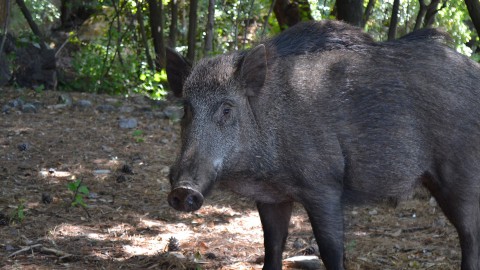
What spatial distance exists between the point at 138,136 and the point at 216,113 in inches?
168

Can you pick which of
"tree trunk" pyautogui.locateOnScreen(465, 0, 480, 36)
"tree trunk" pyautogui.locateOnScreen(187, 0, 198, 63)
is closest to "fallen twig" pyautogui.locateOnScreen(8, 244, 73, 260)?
"tree trunk" pyautogui.locateOnScreen(465, 0, 480, 36)

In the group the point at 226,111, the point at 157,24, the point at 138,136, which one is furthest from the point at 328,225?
the point at 157,24

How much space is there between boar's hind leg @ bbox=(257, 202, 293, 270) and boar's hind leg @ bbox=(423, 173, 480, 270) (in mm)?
970

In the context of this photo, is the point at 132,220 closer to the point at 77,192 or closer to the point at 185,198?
the point at 77,192

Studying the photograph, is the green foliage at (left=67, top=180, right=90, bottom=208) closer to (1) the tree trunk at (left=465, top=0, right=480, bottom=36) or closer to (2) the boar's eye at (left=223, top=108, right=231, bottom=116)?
(2) the boar's eye at (left=223, top=108, right=231, bottom=116)

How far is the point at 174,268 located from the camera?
488 centimetres

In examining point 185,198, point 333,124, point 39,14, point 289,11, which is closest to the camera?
point 185,198

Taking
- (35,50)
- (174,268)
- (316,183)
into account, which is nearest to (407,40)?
(316,183)

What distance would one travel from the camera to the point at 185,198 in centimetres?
368

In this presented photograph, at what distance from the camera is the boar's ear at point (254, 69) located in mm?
4305

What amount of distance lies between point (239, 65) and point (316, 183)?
2.64ft

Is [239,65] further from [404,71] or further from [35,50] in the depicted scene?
[35,50]

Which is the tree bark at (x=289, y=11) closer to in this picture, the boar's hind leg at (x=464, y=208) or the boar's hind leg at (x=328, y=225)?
the boar's hind leg at (x=464, y=208)

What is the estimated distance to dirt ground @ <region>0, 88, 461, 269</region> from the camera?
510 centimetres
